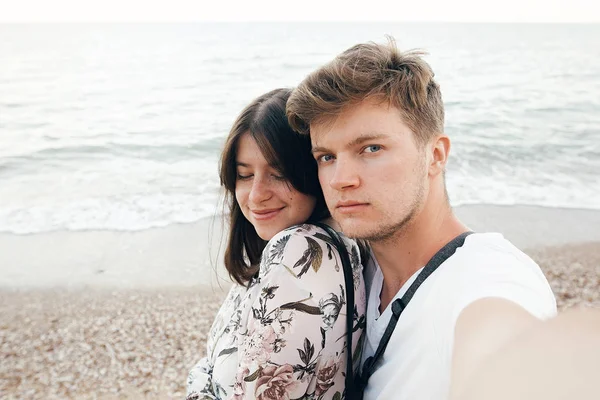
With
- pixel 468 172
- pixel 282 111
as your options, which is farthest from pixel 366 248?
pixel 468 172

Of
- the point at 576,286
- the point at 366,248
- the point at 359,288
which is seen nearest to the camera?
the point at 359,288

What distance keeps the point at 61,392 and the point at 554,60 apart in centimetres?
4044

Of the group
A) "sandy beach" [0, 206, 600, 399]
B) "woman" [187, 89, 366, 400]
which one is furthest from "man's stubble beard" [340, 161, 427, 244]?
"sandy beach" [0, 206, 600, 399]

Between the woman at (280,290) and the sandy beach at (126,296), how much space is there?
5.12ft

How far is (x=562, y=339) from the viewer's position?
0.54m

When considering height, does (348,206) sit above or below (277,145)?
below

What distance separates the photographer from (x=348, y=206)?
6.98 feet

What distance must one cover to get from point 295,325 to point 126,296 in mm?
5400

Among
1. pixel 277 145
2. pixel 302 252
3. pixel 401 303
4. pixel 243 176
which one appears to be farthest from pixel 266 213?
pixel 401 303

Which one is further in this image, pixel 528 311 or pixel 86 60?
pixel 86 60

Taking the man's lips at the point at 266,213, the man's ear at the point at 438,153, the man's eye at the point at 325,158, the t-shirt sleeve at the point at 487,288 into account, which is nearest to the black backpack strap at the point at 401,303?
the t-shirt sleeve at the point at 487,288

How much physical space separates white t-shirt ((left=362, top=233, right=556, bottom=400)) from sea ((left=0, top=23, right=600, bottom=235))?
1.25 m

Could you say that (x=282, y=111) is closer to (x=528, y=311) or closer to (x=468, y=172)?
(x=528, y=311)

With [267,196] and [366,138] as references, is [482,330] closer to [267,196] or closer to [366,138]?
[366,138]
